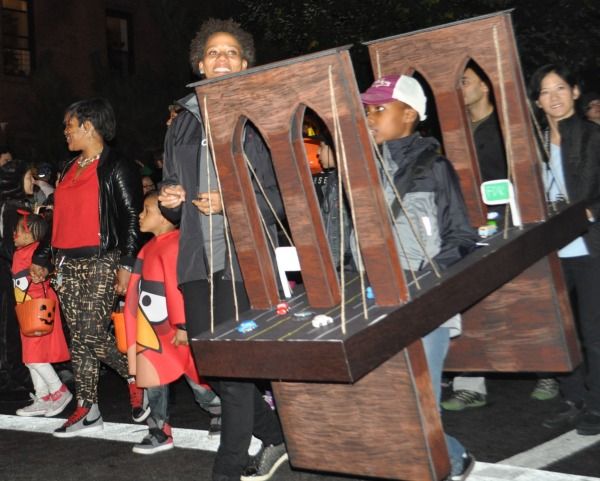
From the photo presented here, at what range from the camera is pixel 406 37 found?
14.3 ft

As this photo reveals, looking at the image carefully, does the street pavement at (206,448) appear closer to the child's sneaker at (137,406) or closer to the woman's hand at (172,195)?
the child's sneaker at (137,406)

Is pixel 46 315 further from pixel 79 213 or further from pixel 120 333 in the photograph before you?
pixel 79 213

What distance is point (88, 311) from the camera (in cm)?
604

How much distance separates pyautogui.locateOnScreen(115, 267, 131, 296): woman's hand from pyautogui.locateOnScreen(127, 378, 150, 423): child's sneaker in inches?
26.8

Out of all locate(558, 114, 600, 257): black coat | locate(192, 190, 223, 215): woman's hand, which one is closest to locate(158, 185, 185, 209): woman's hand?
locate(192, 190, 223, 215): woman's hand

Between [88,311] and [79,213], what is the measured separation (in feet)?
2.09

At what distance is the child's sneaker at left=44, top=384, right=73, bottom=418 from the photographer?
672cm

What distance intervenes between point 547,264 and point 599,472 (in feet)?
3.49

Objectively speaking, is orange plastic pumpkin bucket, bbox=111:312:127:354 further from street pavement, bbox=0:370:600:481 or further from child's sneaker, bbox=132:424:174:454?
child's sneaker, bbox=132:424:174:454

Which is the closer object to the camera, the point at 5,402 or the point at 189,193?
the point at 189,193

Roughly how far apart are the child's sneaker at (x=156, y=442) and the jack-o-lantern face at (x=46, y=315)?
162 centimetres

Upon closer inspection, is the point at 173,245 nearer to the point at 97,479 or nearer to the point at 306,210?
the point at 97,479

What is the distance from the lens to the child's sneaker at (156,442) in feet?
17.8

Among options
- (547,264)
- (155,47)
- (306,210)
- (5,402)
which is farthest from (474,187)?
(155,47)
